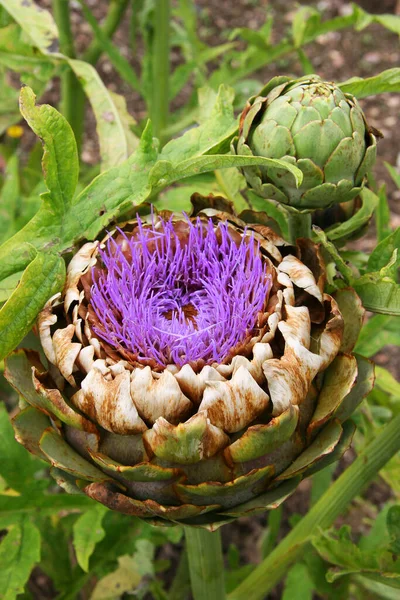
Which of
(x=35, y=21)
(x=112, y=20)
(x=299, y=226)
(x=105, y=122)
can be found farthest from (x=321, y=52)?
(x=299, y=226)

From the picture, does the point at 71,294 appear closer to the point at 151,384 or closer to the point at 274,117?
the point at 151,384

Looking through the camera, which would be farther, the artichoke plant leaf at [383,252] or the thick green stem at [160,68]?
the thick green stem at [160,68]

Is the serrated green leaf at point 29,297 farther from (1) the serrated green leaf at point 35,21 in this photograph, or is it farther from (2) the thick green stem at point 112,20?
(2) the thick green stem at point 112,20

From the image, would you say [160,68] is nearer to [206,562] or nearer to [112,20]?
[112,20]

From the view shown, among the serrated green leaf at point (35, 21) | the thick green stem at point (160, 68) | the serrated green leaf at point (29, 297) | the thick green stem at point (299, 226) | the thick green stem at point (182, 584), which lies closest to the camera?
the serrated green leaf at point (29, 297)

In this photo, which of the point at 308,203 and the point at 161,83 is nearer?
the point at 308,203

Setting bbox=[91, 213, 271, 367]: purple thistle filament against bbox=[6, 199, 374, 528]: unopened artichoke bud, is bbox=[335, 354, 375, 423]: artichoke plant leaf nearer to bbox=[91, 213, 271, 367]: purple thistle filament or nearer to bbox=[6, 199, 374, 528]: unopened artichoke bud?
bbox=[6, 199, 374, 528]: unopened artichoke bud

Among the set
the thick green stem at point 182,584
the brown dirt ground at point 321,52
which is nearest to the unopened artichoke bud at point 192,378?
the thick green stem at point 182,584

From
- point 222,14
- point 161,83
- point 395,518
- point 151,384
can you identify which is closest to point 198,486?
point 151,384

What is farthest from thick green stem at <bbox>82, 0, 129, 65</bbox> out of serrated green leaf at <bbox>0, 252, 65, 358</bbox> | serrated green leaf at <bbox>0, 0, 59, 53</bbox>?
serrated green leaf at <bbox>0, 252, 65, 358</bbox>
